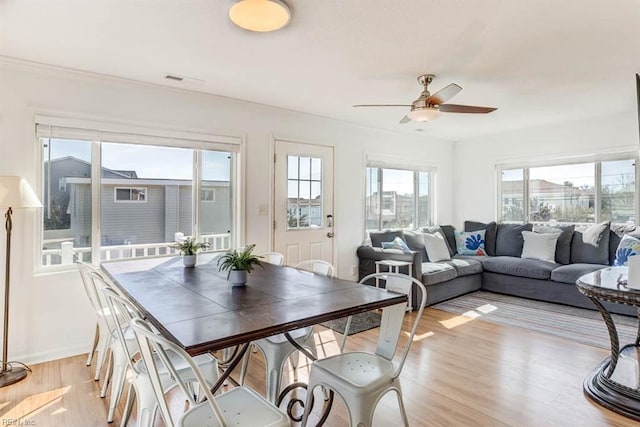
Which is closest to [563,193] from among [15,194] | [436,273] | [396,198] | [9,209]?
[396,198]

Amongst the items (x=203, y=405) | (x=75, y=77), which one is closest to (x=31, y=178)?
(x=75, y=77)

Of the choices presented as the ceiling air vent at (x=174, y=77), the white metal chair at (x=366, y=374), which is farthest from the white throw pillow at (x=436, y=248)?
the ceiling air vent at (x=174, y=77)

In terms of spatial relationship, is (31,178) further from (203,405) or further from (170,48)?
(203,405)

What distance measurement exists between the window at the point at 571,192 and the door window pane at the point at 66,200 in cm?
578

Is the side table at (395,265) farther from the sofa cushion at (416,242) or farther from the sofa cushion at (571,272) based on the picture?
the sofa cushion at (571,272)

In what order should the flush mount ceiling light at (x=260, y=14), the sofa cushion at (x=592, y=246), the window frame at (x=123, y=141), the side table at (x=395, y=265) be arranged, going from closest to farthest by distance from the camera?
1. the flush mount ceiling light at (x=260, y=14)
2. the window frame at (x=123, y=141)
3. the side table at (x=395, y=265)
4. the sofa cushion at (x=592, y=246)

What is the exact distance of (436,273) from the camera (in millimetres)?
4508

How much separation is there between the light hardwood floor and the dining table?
2.61 ft

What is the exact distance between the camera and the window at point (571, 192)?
15.8ft

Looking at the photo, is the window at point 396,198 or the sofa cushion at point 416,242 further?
the window at point 396,198

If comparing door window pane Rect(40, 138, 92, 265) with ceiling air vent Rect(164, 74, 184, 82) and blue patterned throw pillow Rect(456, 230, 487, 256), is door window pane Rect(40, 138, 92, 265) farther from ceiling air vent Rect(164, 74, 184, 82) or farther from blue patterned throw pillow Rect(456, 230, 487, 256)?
blue patterned throw pillow Rect(456, 230, 487, 256)

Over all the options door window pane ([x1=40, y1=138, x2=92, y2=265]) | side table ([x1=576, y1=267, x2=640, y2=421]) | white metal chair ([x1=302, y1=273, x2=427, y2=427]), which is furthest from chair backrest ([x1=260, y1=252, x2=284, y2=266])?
side table ([x1=576, y1=267, x2=640, y2=421])

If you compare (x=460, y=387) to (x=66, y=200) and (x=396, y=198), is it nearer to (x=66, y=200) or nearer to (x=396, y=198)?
(x=66, y=200)

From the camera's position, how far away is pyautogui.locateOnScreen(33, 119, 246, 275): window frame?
3018 millimetres
